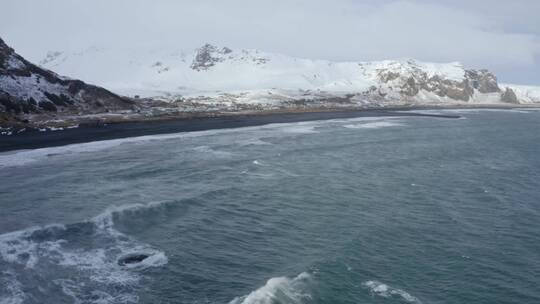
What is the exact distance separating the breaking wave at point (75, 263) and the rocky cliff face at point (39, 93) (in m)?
57.6

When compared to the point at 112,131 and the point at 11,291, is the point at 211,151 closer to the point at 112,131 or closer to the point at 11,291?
the point at 112,131

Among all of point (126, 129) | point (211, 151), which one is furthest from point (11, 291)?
point (126, 129)

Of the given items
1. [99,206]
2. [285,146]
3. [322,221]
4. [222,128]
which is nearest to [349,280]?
[322,221]

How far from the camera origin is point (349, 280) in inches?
944

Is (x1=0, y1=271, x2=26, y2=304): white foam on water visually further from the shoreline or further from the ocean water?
the shoreline

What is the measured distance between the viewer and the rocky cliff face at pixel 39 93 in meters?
85.9

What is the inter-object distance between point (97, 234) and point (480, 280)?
69.5 ft

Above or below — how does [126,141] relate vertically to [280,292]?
above

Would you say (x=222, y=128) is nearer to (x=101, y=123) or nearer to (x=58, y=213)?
(x=101, y=123)

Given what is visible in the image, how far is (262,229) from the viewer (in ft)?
104

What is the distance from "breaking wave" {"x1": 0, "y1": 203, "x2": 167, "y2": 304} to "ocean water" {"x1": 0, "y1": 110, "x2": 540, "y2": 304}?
9 centimetres

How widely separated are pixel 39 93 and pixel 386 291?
8861 cm

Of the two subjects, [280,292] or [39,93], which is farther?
[39,93]

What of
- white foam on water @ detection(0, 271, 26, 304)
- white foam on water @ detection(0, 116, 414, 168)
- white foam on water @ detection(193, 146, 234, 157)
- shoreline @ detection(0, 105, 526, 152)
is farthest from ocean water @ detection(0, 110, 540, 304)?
shoreline @ detection(0, 105, 526, 152)
